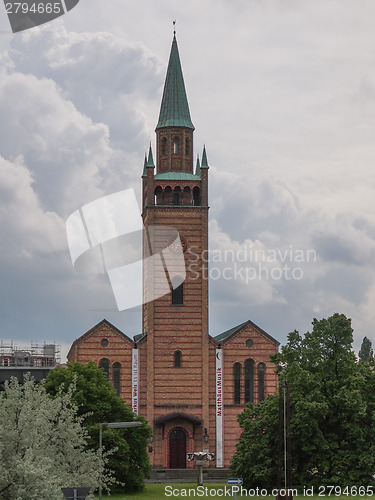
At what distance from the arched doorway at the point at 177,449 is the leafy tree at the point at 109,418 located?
13.7 m

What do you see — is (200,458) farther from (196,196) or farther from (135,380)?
(196,196)

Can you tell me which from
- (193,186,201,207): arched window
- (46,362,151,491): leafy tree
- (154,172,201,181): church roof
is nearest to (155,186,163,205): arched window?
(154,172,201,181): church roof

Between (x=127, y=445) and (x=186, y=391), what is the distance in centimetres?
1810

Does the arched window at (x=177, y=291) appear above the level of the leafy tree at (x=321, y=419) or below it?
above

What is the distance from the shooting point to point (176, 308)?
82.0 meters

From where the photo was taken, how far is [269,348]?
268 feet

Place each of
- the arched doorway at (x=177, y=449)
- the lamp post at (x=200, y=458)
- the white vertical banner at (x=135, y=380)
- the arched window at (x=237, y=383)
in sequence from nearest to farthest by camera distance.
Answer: the lamp post at (x=200, y=458)
the arched doorway at (x=177, y=449)
the white vertical banner at (x=135, y=380)
the arched window at (x=237, y=383)

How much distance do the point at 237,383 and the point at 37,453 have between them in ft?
144

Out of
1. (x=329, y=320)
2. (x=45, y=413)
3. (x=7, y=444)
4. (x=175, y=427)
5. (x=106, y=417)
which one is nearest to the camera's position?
(x=7, y=444)

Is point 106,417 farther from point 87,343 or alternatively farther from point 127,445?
point 87,343

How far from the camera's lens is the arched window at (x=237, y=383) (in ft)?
266

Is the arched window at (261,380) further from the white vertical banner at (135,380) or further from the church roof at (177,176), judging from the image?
the church roof at (177,176)

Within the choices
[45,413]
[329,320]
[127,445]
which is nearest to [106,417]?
[127,445]

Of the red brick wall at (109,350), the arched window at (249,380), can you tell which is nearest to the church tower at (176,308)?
the red brick wall at (109,350)
